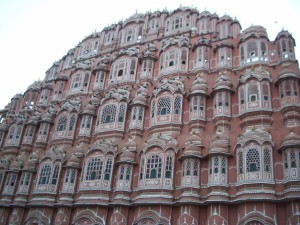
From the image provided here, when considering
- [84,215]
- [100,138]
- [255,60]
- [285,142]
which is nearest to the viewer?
[285,142]

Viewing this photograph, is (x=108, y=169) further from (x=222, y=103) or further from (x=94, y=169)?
(x=222, y=103)

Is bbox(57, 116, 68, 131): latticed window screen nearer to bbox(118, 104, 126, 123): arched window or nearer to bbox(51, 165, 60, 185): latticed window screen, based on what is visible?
bbox(51, 165, 60, 185): latticed window screen

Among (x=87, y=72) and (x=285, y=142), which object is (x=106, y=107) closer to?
(x=87, y=72)

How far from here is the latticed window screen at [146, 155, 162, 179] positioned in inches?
962

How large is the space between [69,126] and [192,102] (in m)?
12.1

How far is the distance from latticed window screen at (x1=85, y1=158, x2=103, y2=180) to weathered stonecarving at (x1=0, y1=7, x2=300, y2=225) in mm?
90

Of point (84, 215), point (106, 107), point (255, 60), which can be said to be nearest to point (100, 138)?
point (106, 107)

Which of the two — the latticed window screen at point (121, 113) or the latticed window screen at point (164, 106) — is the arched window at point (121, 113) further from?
the latticed window screen at point (164, 106)

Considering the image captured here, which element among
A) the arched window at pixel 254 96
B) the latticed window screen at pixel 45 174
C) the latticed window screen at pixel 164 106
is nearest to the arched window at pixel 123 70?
the latticed window screen at pixel 164 106

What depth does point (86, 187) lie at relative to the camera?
85.9 ft

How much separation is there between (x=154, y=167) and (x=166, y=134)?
2.88 metres

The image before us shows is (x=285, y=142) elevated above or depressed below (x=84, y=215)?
above

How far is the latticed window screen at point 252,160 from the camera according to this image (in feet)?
70.8

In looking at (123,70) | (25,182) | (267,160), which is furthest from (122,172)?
(123,70)
